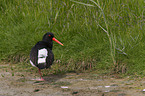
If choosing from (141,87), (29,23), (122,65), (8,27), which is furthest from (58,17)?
(141,87)

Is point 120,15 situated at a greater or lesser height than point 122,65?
greater

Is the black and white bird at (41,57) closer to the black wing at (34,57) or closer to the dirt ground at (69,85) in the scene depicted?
the black wing at (34,57)

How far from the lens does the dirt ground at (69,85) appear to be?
3953mm

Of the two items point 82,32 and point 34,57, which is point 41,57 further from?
point 82,32

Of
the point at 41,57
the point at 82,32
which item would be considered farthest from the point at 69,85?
the point at 82,32

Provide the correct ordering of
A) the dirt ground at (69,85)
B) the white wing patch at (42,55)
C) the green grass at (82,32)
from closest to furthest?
the dirt ground at (69,85) < the white wing patch at (42,55) < the green grass at (82,32)

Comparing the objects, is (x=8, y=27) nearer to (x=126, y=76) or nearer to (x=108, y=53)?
(x=108, y=53)

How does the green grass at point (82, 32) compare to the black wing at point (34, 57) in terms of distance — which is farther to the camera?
the green grass at point (82, 32)

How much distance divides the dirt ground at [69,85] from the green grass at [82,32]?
1.41 feet

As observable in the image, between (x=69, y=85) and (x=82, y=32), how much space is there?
6.37 ft

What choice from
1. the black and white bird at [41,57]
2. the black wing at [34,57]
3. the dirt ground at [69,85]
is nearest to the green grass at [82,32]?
the dirt ground at [69,85]

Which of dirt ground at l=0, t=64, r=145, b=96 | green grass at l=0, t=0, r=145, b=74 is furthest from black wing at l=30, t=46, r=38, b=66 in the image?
green grass at l=0, t=0, r=145, b=74

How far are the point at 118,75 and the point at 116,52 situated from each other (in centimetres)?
56

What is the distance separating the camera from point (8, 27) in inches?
268
